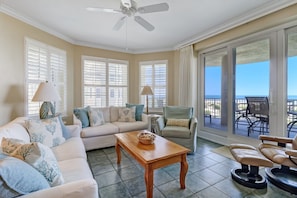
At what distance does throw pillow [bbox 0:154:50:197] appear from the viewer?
33.5 inches

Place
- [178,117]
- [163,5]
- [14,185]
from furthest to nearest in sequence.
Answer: [178,117]
[163,5]
[14,185]

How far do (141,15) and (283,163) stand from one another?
318 centimetres

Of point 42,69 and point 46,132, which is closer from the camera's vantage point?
point 46,132

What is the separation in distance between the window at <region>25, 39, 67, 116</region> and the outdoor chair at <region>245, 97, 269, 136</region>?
Answer: 14.8 ft

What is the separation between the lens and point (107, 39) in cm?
411

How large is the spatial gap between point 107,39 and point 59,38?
117 centimetres

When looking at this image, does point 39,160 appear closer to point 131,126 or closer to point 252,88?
point 131,126

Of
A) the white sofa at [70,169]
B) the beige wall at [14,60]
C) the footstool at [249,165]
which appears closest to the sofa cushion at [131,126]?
the white sofa at [70,169]

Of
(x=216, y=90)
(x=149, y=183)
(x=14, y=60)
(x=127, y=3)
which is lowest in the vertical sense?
(x=149, y=183)

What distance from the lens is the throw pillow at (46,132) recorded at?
2.06 metres

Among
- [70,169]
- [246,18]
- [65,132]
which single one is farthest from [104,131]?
[246,18]

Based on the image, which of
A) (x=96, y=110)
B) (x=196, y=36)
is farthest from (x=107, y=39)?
(x=196, y=36)

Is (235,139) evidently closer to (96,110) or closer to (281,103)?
(281,103)

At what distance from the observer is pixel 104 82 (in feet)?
15.7
